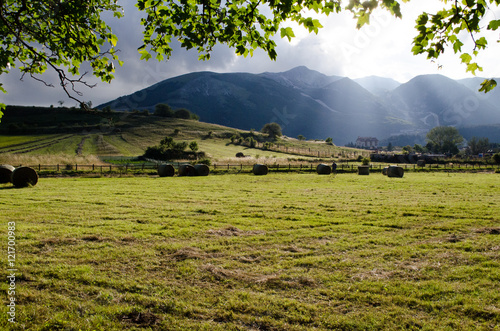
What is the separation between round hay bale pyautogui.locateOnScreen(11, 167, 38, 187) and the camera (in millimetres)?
23078

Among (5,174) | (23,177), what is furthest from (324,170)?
(5,174)

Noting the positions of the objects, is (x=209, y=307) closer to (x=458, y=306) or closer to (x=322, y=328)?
(x=322, y=328)

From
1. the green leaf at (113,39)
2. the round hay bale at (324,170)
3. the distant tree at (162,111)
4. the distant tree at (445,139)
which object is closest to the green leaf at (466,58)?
the green leaf at (113,39)

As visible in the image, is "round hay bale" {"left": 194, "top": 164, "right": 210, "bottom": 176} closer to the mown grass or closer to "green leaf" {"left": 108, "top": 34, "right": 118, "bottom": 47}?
the mown grass

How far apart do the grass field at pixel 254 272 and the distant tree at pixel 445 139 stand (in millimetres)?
171443

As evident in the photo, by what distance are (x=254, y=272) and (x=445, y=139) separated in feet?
648

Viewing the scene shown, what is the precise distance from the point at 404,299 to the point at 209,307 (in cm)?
387

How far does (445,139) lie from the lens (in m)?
167

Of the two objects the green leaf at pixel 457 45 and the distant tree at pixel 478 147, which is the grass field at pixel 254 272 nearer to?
the green leaf at pixel 457 45

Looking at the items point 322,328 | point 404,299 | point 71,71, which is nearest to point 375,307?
point 404,299

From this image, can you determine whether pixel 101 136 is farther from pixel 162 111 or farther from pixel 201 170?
pixel 201 170

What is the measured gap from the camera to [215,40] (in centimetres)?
704

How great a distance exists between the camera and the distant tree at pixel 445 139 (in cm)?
15400

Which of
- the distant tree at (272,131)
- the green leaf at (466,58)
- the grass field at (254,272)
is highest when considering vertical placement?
the distant tree at (272,131)
